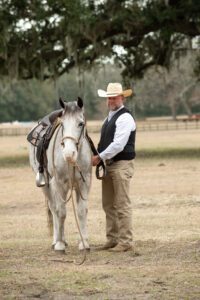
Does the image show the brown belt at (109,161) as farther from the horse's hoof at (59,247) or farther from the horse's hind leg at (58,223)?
the horse's hoof at (59,247)

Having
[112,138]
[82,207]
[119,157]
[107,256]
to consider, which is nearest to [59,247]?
[82,207]

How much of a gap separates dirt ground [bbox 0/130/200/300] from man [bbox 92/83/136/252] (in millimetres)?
279

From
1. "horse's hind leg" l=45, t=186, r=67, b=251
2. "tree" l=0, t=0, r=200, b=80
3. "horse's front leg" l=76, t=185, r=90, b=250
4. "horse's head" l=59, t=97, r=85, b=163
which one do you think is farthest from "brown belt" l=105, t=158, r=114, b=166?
"tree" l=0, t=0, r=200, b=80

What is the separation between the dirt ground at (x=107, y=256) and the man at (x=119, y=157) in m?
0.28

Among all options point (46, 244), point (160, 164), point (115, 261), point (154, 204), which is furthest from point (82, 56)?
point (115, 261)

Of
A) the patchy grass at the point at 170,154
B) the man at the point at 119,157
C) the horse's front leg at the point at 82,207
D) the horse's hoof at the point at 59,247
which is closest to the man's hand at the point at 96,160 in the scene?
the man at the point at 119,157

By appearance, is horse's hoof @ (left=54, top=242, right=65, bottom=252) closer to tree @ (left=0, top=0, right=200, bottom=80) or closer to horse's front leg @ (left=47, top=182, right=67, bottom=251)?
horse's front leg @ (left=47, top=182, right=67, bottom=251)

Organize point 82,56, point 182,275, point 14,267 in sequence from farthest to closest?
point 82,56, point 14,267, point 182,275

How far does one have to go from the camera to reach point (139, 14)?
26.1m

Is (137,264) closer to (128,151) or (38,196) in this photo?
(128,151)

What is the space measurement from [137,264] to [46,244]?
2342 mm

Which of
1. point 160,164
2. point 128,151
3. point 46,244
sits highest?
point 128,151

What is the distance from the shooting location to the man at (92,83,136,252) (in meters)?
9.63

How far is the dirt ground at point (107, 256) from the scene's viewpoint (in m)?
7.17
